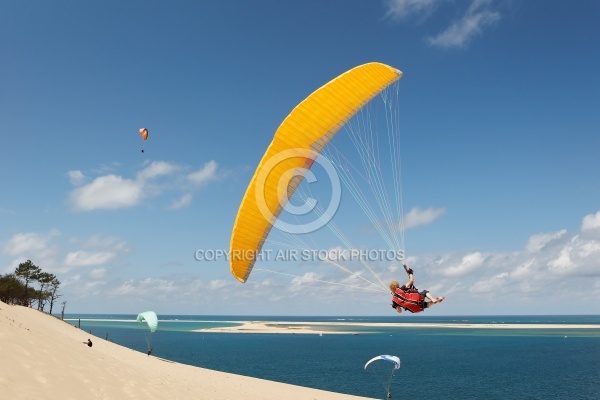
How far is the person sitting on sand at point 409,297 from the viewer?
10.1 meters

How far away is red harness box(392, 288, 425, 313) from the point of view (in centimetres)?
1013

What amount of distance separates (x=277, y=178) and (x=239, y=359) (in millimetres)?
44022

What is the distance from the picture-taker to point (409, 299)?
33.7ft

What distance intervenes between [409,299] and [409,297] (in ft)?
0.20

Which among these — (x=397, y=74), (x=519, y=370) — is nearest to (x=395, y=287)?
(x=397, y=74)

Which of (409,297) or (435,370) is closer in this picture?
(409,297)

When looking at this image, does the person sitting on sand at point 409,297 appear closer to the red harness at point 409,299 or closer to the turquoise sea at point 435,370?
the red harness at point 409,299

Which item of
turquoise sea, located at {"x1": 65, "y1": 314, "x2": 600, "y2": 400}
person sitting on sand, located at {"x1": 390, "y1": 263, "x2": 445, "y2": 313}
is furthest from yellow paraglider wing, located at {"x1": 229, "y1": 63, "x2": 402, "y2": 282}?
turquoise sea, located at {"x1": 65, "y1": 314, "x2": 600, "y2": 400}

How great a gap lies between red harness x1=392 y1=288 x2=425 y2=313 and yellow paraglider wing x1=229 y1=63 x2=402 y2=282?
158 inches

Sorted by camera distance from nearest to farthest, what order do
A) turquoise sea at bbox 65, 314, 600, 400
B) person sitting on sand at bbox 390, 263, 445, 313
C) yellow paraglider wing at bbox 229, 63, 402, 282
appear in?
person sitting on sand at bbox 390, 263, 445, 313 → yellow paraglider wing at bbox 229, 63, 402, 282 → turquoise sea at bbox 65, 314, 600, 400

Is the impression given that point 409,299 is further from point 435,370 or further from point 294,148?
point 435,370

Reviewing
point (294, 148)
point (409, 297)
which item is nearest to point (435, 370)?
point (409, 297)

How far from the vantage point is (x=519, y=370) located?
4175cm

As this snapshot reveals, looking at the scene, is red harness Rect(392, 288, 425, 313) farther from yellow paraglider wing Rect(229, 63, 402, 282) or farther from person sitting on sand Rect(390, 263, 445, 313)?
yellow paraglider wing Rect(229, 63, 402, 282)
